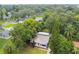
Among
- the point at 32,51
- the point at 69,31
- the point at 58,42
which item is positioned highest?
the point at 69,31

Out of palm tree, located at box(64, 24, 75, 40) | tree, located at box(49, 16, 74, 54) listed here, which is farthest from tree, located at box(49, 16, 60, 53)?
palm tree, located at box(64, 24, 75, 40)

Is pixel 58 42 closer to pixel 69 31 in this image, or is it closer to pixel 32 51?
pixel 69 31

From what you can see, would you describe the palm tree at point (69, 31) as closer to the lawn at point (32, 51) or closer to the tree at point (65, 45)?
the tree at point (65, 45)

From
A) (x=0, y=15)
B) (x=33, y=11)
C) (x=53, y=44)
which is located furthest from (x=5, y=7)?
(x=53, y=44)

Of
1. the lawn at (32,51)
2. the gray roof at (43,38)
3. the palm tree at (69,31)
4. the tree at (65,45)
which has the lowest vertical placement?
the lawn at (32,51)

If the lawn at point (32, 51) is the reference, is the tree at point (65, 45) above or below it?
above

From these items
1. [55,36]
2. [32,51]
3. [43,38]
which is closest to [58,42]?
[55,36]

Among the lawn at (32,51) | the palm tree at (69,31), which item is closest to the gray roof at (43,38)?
the lawn at (32,51)

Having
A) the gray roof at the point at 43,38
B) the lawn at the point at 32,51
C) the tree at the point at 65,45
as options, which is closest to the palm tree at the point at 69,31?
the tree at the point at 65,45

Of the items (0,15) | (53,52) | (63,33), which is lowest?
(53,52)

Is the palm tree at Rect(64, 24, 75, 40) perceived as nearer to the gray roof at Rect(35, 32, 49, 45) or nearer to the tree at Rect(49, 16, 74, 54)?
the tree at Rect(49, 16, 74, 54)

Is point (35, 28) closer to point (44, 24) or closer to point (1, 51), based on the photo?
point (44, 24)
